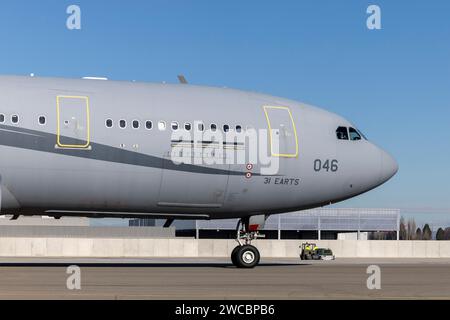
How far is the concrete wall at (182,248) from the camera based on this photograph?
68.2 metres

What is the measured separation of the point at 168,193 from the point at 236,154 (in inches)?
104

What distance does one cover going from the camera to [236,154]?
26.2m

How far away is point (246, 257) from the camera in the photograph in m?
26.9

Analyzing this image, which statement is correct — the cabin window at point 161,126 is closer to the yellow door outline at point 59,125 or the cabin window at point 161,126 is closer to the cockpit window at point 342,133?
the yellow door outline at point 59,125

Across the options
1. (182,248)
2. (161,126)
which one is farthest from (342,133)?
(182,248)

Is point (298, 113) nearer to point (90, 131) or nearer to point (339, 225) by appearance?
point (90, 131)

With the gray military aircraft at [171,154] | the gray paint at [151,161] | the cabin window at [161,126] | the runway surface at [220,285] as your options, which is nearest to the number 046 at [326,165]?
the gray military aircraft at [171,154]

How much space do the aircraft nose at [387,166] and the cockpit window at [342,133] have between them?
1.56 metres

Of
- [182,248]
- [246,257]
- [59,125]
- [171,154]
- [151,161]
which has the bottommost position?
[182,248]

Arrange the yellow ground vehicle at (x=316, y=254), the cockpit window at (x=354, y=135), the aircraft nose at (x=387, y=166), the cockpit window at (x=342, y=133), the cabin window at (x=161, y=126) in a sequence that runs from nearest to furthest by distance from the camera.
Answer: the cabin window at (x=161, y=126) < the cockpit window at (x=342, y=133) < the aircraft nose at (x=387, y=166) < the cockpit window at (x=354, y=135) < the yellow ground vehicle at (x=316, y=254)

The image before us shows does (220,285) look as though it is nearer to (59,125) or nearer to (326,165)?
(59,125)

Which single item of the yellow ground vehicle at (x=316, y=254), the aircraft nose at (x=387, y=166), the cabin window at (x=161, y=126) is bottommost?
the yellow ground vehicle at (x=316, y=254)

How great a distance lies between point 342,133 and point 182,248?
149ft

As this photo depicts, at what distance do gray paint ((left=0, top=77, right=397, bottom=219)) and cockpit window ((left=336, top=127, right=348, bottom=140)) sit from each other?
231 millimetres
